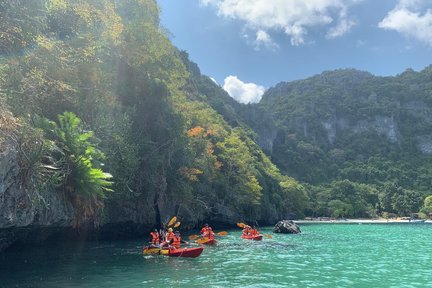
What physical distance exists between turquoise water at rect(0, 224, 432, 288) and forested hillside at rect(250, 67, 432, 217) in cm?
8063

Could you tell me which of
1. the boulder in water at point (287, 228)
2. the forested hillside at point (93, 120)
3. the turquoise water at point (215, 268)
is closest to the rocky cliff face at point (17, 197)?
the forested hillside at point (93, 120)

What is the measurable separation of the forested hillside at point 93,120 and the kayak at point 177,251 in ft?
12.0

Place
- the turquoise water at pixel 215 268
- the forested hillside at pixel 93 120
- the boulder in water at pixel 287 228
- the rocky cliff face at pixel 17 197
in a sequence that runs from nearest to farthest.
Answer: the rocky cliff face at pixel 17 197 → the turquoise water at pixel 215 268 → the forested hillside at pixel 93 120 → the boulder in water at pixel 287 228

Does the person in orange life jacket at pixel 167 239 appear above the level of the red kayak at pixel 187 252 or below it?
above

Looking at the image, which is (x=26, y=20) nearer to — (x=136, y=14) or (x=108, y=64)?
(x=108, y=64)

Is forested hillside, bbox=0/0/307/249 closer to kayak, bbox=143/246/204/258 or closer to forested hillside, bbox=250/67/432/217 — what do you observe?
kayak, bbox=143/246/204/258

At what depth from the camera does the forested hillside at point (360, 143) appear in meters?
103

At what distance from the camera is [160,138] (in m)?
31.0

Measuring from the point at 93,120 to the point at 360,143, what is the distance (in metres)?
156

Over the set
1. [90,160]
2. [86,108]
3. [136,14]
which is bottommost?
[90,160]

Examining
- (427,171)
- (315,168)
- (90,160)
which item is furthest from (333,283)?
(315,168)

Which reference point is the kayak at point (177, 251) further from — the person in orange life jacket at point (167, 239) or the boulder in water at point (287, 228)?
the boulder in water at point (287, 228)

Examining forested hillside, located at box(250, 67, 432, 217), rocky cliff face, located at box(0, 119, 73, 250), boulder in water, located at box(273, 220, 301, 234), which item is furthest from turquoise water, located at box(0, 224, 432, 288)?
forested hillside, located at box(250, 67, 432, 217)

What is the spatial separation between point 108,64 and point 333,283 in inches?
814
